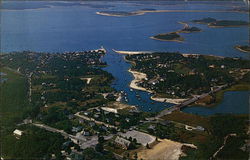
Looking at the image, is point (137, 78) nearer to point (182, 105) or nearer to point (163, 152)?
point (182, 105)

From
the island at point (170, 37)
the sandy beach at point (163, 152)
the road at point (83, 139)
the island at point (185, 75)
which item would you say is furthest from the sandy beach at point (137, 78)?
the island at point (170, 37)

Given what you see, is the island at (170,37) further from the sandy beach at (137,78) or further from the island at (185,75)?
the sandy beach at (137,78)

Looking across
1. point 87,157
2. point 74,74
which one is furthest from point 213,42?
point 87,157

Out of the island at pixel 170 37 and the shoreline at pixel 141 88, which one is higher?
the island at pixel 170 37

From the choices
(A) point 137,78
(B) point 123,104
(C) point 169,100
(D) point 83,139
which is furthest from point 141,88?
(D) point 83,139

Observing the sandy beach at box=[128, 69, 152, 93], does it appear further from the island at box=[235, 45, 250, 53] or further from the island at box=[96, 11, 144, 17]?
the island at box=[96, 11, 144, 17]
